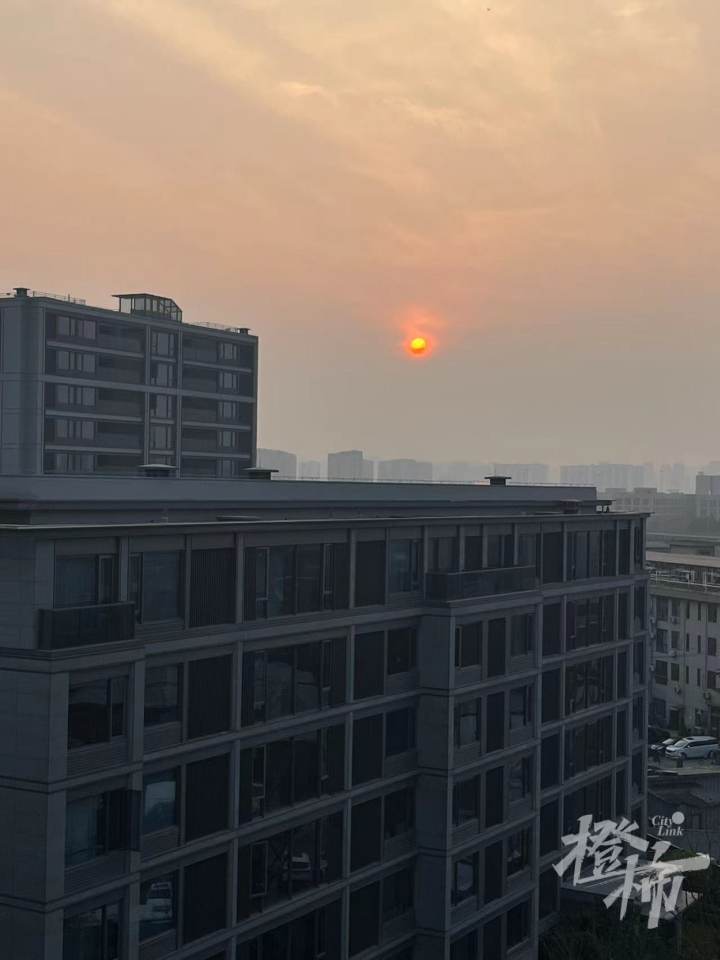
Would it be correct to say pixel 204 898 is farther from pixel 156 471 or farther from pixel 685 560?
pixel 685 560

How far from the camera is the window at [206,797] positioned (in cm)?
2597

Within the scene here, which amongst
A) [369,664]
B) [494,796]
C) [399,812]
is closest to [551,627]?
[494,796]

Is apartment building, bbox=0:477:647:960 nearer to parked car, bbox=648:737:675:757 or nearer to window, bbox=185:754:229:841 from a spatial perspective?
window, bbox=185:754:229:841

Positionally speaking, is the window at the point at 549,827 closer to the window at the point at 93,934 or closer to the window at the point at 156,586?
the window at the point at 156,586

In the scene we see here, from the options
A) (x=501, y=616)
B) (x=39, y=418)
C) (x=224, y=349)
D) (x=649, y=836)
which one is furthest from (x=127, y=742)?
(x=224, y=349)

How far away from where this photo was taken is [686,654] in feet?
261

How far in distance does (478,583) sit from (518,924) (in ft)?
35.9

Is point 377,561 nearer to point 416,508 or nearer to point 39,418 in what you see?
point 416,508

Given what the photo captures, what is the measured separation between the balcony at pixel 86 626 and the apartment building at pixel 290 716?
5 centimetres

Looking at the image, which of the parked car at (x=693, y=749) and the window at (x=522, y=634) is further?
the parked car at (x=693, y=749)

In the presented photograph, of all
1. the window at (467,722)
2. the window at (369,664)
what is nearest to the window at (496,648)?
the window at (467,722)

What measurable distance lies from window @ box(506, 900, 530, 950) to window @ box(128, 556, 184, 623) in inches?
669

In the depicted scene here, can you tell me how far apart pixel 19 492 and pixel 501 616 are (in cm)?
1453

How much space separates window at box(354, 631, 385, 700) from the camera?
31.4 meters
